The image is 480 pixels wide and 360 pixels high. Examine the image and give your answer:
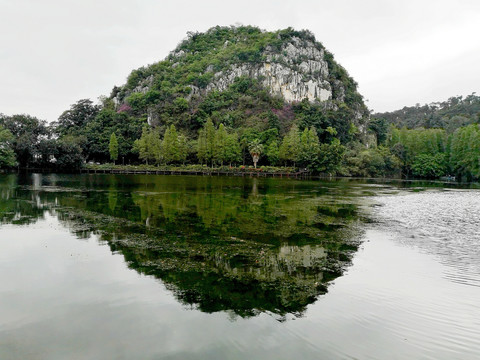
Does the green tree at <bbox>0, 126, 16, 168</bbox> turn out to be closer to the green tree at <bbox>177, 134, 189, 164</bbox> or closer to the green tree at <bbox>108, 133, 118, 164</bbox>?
the green tree at <bbox>108, 133, 118, 164</bbox>

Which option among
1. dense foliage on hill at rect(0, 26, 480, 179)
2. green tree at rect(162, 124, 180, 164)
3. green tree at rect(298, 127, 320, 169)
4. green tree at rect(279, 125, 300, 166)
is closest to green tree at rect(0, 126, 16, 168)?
dense foliage on hill at rect(0, 26, 480, 179)

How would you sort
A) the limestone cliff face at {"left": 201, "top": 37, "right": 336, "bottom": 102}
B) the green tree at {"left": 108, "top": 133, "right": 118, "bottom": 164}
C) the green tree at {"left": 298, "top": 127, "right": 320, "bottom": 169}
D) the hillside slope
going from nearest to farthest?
the green tree at {"left": 298, "top": 127, "right": 320, "bottom": 169} → the green tree at {"left": 108, "top": 133, "right": 118, "bottom": 164} → the hillside slope → the limestone cliff face at {"left": 201, "top": 37, "right": 336, "bottom": 102}

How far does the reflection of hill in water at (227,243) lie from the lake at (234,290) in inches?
2.3

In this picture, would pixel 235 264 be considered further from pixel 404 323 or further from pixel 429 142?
pixel 429 142

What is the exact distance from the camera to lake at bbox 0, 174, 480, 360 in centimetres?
562

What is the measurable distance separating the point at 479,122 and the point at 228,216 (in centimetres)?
10843

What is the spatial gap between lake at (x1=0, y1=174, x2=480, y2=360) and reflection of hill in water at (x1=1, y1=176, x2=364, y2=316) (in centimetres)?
6

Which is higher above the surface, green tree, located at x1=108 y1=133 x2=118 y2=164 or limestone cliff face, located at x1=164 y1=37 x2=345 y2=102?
limestone cliff face, located at x1=164 y1=37 x2=345 y2=102

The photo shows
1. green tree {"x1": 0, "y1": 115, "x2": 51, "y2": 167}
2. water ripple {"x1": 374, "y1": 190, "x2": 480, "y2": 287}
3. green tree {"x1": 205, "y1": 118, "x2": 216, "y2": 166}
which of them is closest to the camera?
water ripple {"x1": 374, "y1": 190, "x2": 480, "y2": 287}

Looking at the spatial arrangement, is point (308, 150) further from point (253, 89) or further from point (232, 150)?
point (253, 89)

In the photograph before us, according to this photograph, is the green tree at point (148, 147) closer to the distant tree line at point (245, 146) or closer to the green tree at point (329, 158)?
the distant tree line at point (245, 146)

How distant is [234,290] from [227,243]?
4362 mm

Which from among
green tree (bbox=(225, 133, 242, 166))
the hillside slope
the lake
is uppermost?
the hillside slope

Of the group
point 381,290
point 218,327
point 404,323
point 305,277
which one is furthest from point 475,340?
point 218,327
